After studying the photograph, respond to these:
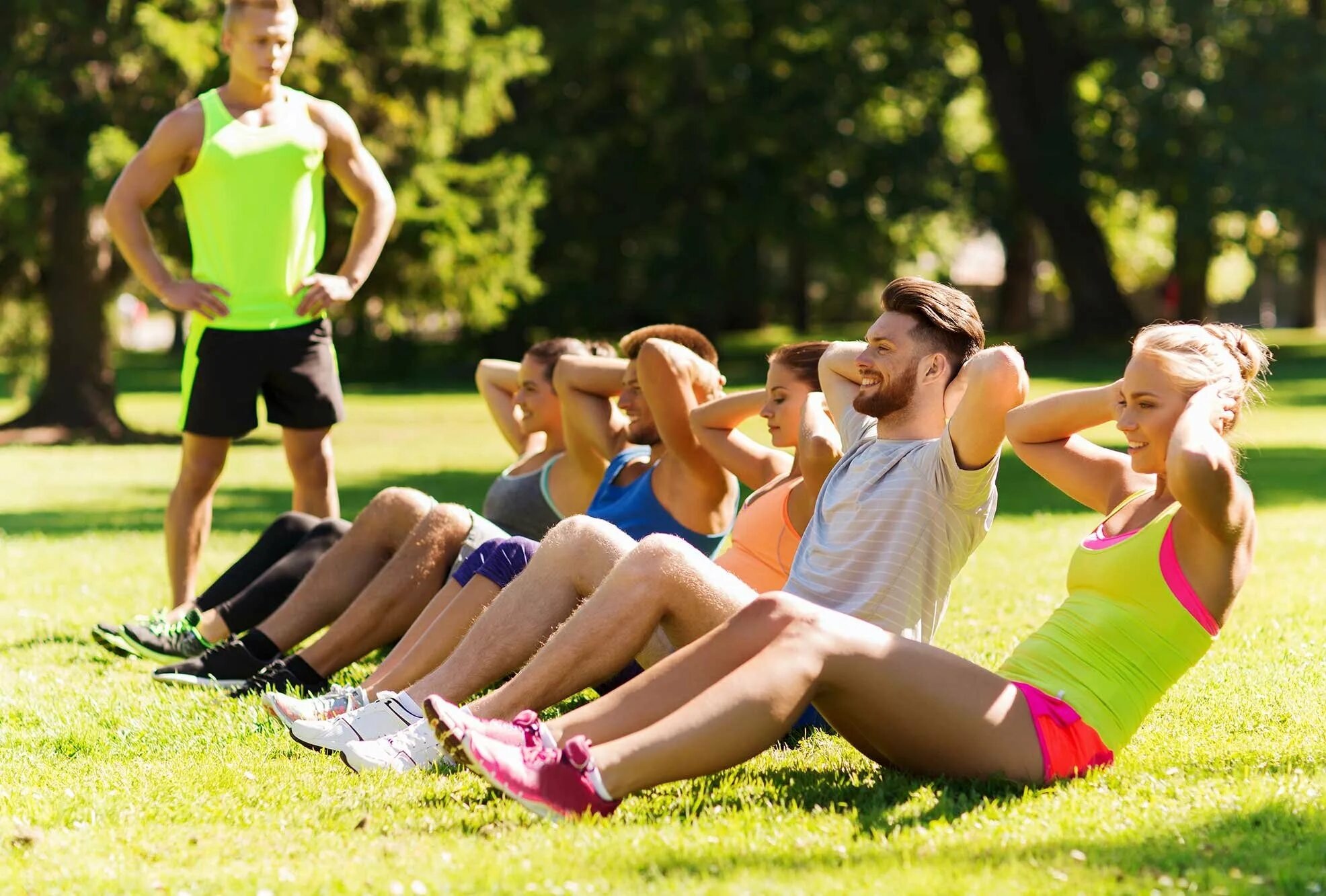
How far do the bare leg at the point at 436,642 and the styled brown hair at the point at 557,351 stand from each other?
195 cm

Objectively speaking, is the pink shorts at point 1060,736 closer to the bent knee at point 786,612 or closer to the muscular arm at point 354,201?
the bent knee at point 786,612

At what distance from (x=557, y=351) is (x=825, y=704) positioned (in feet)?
10.8

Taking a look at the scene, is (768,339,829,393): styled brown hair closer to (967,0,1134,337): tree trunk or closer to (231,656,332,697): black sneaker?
(231,656,332,697): black sneaker

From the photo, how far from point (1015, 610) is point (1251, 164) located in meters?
22.6


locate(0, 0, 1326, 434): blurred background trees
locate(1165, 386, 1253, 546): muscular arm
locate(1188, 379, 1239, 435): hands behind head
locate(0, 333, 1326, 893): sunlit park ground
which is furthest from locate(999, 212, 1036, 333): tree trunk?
locate(1165, 386, 1253, 546): muscular arm

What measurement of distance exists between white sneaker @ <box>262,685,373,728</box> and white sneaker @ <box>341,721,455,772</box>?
27 centimetres

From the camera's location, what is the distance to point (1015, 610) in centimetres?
709

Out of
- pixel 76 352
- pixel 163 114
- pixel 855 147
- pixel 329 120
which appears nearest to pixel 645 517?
pixel 329 120

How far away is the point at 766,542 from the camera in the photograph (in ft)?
16.2

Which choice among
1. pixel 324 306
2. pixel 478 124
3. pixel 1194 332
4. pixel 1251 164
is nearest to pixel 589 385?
pixel 324 306

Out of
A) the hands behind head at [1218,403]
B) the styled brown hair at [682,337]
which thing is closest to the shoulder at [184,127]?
the styled brown hair at [682,337]

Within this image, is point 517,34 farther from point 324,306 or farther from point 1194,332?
point 1194,332

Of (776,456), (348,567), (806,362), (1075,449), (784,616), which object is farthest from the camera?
(348,567)

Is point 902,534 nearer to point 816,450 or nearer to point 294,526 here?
point 816,450
